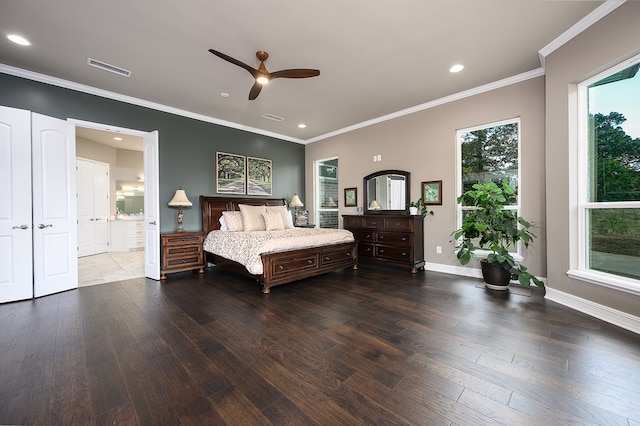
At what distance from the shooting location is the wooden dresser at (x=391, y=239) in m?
4.34

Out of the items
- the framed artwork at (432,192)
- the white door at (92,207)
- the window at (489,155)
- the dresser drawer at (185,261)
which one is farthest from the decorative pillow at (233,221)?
the white door at (92,207)

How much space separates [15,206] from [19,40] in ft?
6.11

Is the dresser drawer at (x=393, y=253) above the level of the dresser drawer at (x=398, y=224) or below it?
below

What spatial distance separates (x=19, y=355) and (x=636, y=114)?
5509mm

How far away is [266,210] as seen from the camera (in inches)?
202

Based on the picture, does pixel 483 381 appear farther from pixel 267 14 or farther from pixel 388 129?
pixel 388 129

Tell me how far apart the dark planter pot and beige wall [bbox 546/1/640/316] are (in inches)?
17.5

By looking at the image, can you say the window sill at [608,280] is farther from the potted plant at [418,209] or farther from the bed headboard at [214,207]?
the bed headboard at [214,207]

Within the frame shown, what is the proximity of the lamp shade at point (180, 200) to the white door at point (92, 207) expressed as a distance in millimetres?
3611

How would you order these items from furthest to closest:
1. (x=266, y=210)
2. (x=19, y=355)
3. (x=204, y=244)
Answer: (x=266, y=210)
(x=204, y=244)
(x=19, y=355)

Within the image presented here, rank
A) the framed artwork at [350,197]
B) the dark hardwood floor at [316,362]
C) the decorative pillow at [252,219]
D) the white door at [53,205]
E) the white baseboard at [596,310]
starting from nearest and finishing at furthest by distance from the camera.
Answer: the dark hardwood floor at [316,362] → the white baseboard at [596,310] → the white door at [53,205] → the decorative pillow at [252,219] → the framed artwork at [350,197]

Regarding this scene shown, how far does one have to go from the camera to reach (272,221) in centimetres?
489

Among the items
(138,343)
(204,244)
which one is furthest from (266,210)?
(138,343)

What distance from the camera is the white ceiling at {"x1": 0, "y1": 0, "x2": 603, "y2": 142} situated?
2.37 metres
